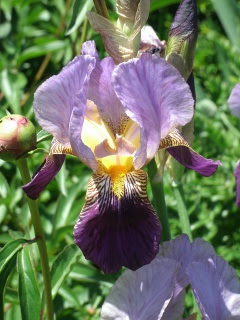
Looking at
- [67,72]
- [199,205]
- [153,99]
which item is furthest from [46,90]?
[199,205]

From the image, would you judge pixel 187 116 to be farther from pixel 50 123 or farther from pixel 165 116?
pixel 50 123

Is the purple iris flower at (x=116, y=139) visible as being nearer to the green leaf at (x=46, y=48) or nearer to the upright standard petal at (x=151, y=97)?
the upright standard petal at (x=151, y=97)

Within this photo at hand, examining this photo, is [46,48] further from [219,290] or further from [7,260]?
[219,290]

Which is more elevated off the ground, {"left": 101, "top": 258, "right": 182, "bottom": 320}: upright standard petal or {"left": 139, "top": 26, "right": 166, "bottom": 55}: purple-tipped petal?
{"left": 139, "top": 26, "right": 166, "bottom": 55}: purple-tipped petal

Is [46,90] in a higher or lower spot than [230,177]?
higher

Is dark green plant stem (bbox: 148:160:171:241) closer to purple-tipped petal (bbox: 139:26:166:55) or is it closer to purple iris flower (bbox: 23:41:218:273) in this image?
purple iris flower (bbox: 23:41:218:273)

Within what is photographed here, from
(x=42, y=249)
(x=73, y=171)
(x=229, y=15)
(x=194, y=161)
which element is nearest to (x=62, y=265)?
(x=42, y=249)

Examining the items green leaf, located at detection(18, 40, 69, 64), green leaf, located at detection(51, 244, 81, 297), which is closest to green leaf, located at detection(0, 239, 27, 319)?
green leaf, located at detection(51, 244, 81, 297)
